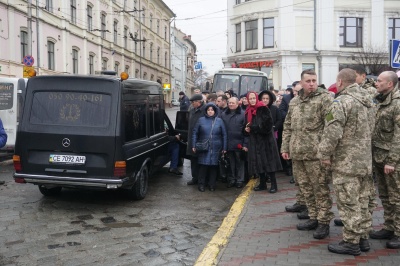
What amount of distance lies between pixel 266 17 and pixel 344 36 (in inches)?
248

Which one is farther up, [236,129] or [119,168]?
[236,129]

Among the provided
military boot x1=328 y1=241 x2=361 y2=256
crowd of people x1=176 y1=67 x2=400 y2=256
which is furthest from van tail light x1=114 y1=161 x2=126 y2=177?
military boot x1=328 y1=241 x2=361 y2=256

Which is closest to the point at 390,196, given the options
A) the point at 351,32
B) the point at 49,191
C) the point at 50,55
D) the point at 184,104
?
Answer: the point at 49,191

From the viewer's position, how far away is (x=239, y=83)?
54.7ft

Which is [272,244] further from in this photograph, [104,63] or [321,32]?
[104,63]

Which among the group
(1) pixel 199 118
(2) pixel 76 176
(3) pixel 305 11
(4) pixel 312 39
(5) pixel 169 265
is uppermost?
(3) pixel 305 11

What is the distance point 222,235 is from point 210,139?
2.96 m

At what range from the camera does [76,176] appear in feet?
21.3

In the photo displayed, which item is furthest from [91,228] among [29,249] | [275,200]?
[275,200]

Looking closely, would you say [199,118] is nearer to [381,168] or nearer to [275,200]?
[275,200]

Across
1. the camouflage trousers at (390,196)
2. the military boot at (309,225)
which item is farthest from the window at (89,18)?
the camouflage trousers at (390,196)

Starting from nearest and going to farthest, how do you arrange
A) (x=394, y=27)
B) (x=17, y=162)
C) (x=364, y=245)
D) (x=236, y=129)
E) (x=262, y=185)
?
1. (x=364, y=245)
2. (x=17, y=162)
3. (x=262, y=185)
4. (x=236, y=129)
5. (x=394, y=27)

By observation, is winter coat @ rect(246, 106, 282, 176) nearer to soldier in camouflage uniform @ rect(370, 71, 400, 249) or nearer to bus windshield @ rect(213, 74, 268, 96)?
soldier in camouflage uniform @ rect(370, 71, 400, 249)

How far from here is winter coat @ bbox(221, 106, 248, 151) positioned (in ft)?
27.2
